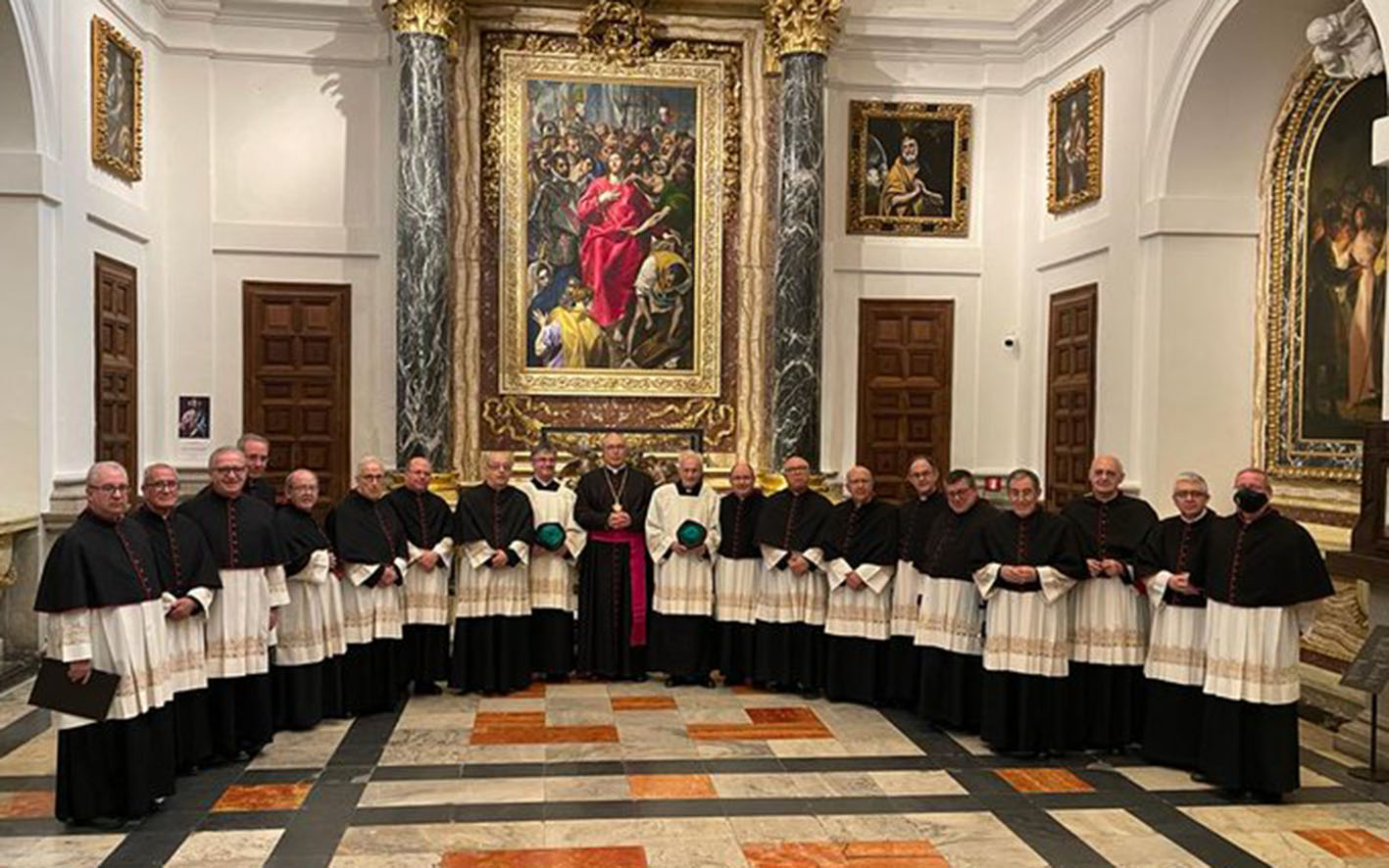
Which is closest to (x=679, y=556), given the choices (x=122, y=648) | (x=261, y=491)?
(x=261, y=491)

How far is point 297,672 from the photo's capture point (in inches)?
301

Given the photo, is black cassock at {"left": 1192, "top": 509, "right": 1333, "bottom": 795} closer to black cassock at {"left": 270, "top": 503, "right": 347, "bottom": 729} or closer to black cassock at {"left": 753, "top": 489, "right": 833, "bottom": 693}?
black cassock at {"left": 753, "top": 489, "right": 833, "bottom": 693}

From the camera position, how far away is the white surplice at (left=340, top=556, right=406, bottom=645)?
812 centimetres

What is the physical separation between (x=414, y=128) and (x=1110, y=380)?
666 centimetres

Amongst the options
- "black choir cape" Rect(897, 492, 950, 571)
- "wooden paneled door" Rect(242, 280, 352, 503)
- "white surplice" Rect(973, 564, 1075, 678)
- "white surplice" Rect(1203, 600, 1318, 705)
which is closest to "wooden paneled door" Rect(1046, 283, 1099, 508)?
"black choir cape" Rect(897, 492, 950, 571)

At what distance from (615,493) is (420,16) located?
505 centimetres

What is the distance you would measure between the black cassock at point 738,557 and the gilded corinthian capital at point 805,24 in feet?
16.0

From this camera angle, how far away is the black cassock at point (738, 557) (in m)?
9.19

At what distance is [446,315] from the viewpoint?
11648mm

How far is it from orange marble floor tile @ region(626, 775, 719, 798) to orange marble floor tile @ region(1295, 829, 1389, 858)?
2.96m

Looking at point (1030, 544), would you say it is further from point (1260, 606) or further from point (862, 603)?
point (862, 603)

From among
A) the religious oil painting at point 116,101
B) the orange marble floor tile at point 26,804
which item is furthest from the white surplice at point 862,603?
the religious oil painting at point 116,101

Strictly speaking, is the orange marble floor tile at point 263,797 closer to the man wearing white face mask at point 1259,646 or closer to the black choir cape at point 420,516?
the black choir cape at point 420,516

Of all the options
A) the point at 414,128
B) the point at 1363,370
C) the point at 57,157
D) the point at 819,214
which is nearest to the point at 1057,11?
the point at 819,214
